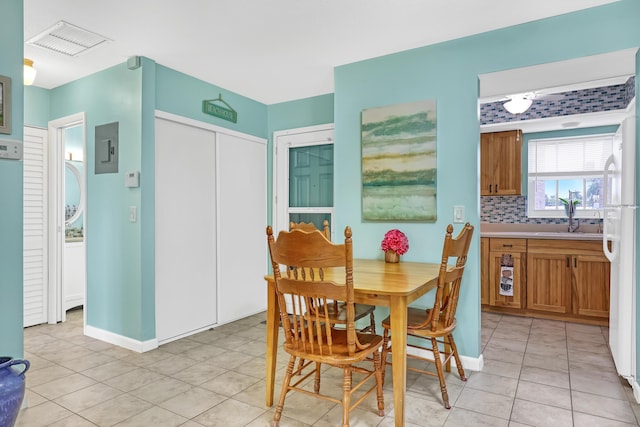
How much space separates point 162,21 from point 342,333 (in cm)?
239

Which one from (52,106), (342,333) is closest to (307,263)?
(342,333)

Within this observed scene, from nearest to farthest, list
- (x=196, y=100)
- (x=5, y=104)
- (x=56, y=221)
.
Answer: (x=5, y=104), (x=196, y=100), (x=56, y=221)

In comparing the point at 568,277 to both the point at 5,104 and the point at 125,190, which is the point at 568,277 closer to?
the point at 125,190

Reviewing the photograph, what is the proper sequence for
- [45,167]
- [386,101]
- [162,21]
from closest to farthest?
[162,21]
[386,101]
[45,167]

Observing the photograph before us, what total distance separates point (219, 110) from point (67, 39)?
1411 millimetres

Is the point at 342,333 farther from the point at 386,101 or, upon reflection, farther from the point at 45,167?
the point at 45,167

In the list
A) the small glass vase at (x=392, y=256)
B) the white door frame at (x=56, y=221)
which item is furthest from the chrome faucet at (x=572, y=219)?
the white door frame at (x=56, y=221)

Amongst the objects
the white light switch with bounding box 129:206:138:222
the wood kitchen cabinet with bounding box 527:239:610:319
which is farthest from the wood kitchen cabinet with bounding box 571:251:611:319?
the white light switch with bounding box 129:206:138:222

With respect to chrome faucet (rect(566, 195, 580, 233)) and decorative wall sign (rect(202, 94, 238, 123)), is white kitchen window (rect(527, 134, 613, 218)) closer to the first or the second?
chrome faucet (rect(566, 195, 580, 233))

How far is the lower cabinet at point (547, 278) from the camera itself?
12.7ft

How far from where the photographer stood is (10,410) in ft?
5.54

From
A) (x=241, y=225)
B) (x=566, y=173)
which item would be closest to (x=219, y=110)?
(x=241, y=225)

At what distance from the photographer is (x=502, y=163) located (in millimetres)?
4738

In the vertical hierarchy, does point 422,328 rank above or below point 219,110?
below
